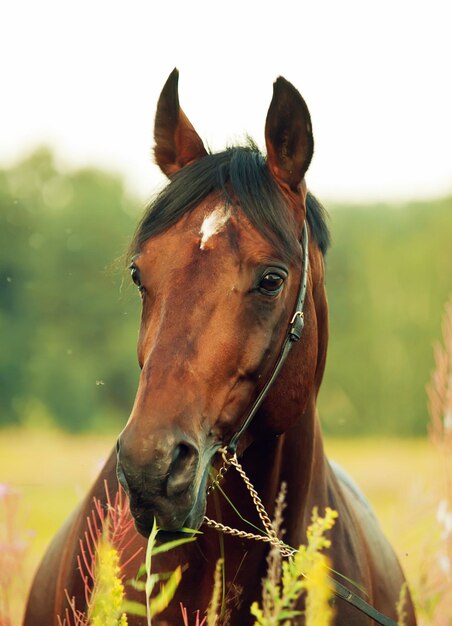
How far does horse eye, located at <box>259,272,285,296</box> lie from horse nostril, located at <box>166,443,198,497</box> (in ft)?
2.29

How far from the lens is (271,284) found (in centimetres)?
330

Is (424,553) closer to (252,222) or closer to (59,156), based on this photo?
(252,222)

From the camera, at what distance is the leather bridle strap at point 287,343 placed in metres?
3.24

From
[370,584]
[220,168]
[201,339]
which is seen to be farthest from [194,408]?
[370,584]

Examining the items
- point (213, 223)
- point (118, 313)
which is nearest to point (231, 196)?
point (213, 223)

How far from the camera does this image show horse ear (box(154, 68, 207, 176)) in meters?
3.94

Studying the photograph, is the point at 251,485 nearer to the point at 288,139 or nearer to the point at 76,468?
the point at 288,139

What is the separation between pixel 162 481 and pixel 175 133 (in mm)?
1777

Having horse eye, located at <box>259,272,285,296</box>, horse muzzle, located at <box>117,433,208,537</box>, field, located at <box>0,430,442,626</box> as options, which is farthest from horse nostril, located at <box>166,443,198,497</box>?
field, located at <box>0,430,442,626</box>

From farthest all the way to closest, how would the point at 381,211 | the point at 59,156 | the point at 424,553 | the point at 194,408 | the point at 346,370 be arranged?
the point at 59,156 < the point at 381,211 < the point at 346,370 < the point at 424,553 < the point at 194,408

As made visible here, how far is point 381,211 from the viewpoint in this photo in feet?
120

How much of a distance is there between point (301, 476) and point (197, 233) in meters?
1.12

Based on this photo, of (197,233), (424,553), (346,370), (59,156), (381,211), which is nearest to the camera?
(197,233)

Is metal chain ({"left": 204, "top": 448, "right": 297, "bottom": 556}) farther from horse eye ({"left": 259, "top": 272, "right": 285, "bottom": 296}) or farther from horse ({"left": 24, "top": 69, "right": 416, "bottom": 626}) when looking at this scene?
horse eye ({"left": 259, "top": 272, "right": 285, "bottom": 296})
